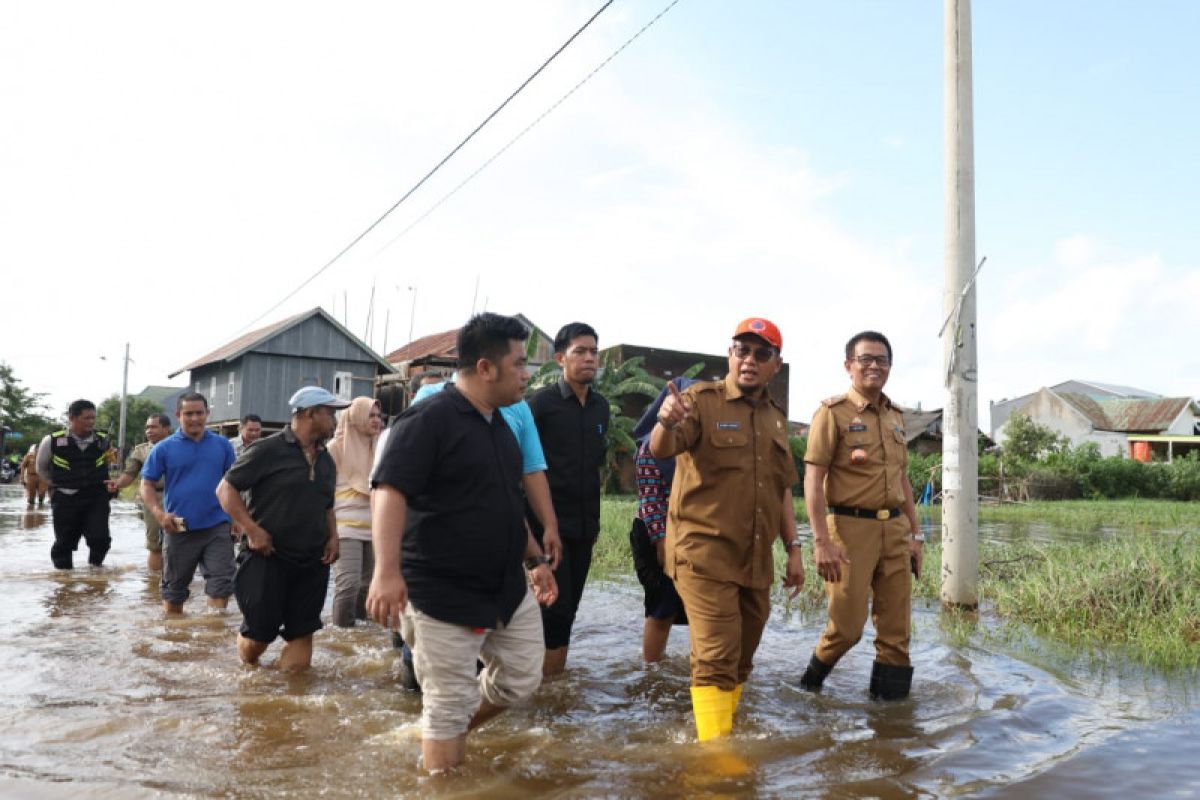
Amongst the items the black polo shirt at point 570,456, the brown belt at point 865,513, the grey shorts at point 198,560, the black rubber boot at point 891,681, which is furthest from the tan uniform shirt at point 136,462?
the black rubber boot at point 891,681

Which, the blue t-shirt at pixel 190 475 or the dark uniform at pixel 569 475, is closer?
the dark uniform at pixel 569 475

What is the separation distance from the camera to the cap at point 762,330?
13.8ft

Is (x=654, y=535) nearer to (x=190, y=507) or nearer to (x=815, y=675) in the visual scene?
(x=815, y=675)

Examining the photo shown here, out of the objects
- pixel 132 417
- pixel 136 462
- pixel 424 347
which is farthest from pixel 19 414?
pixel 136 462

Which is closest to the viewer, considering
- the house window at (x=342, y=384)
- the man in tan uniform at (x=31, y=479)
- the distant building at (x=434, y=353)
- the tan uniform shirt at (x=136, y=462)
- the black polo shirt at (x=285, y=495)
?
the black polo shirt at (x=285, y=495)

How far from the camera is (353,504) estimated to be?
249 inches

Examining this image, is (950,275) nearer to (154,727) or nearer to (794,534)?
(794,534)

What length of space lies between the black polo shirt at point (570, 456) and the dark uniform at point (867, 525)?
4.00ft

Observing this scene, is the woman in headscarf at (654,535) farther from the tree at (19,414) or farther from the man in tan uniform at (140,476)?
the tree at (19,414)

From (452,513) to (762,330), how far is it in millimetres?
1665

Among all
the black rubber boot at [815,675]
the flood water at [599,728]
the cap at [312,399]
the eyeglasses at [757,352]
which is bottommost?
the flood water at [599,728]

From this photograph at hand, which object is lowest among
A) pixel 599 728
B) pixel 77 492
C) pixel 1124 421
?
pixel 599 728

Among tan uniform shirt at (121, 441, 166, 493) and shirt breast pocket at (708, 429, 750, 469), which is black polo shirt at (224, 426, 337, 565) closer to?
shirt breast pocket at (708, 429, 750, 469)

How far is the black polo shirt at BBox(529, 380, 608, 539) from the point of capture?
5.15 metres
